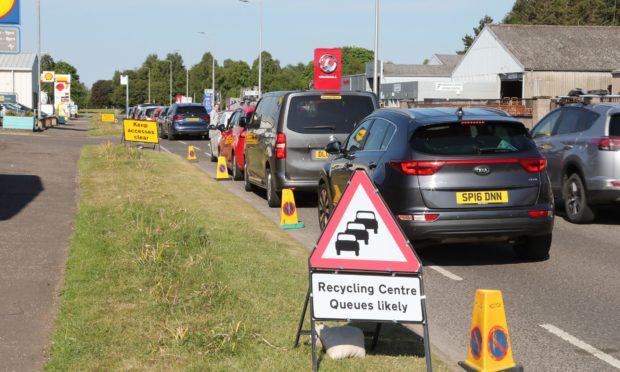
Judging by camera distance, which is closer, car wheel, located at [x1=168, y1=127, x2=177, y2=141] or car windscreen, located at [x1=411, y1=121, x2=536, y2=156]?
car windscreen, located at [x1=411, y1=121, x2=536, y2=156]

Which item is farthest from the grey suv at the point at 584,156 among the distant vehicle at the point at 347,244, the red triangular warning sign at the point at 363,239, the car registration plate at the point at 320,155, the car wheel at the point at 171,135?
the car wheel at the point at 171,135

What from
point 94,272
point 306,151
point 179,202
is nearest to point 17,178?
point 179,202

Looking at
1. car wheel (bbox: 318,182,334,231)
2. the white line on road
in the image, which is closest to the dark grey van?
car wheel (bbox: 318,182,334,231)

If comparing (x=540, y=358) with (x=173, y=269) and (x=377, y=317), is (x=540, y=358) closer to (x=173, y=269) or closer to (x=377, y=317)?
(x=377, y=317)

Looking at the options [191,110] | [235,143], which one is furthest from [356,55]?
[235,143]

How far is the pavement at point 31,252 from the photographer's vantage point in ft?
19.9

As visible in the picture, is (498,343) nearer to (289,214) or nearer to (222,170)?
(289,214)

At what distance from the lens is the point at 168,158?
26.8m

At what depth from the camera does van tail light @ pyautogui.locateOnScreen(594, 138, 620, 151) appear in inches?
496

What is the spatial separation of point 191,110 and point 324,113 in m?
27.9

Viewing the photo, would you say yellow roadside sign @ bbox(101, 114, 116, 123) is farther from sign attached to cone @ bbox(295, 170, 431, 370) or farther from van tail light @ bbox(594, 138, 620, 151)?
sign attached to cone @ bbox(295, 170, 431, 370)

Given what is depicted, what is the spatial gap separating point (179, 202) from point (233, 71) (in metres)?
143

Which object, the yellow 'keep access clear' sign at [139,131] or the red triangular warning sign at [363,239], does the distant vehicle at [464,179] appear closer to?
the red triangular warning sign at [363,239]

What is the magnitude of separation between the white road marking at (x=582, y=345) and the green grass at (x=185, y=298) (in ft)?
3.80
